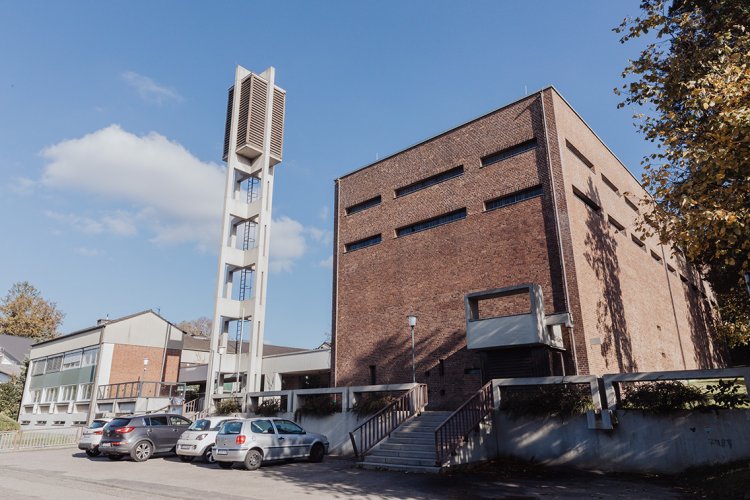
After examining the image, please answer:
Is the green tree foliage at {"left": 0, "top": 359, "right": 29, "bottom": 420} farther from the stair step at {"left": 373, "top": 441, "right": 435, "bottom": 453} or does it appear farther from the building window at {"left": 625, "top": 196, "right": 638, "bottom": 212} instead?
the building window at {"left": 625, "top": 196, "right": 638, "bottom": 212}

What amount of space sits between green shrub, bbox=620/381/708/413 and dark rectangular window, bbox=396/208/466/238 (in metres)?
11.6

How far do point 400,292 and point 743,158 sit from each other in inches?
633

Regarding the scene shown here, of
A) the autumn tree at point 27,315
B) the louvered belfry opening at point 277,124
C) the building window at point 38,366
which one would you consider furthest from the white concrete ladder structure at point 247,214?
the autumn tree at point 27,315

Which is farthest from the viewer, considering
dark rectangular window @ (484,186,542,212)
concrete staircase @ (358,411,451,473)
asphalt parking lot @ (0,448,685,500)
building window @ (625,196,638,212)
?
building window @ (625,196,638,212)

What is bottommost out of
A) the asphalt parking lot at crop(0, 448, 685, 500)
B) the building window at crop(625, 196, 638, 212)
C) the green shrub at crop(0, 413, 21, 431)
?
the asphalt parking lot at crop(0, 448, 685, 500)

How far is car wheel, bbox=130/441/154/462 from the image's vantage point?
17.6 m

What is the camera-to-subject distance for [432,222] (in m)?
24.8

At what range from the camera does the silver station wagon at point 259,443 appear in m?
14.8

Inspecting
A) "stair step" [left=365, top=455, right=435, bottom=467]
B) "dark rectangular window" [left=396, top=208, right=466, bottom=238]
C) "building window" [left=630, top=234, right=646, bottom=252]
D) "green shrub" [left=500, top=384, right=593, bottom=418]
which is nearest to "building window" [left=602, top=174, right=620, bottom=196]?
"building window" [left=630, top=234, right=646, bottom=252]

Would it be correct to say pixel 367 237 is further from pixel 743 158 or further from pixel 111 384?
pixel 111 384

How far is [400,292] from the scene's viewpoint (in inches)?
977

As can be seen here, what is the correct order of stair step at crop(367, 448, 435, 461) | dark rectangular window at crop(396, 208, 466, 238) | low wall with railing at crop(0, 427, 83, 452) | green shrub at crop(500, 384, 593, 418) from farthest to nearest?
low wall with railing at crop(0, 427, 83, 452), dark rectangular window at crop(396, 208, 466, 238), green shrub at crop(500, 384, 593, 418), stair step at crop(367, 448, 435, 461)

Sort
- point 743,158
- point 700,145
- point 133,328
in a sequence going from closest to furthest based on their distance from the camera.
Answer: point 743,158 → point 700,145 → point 133,328

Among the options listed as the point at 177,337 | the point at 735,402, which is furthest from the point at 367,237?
the point at 177,337
